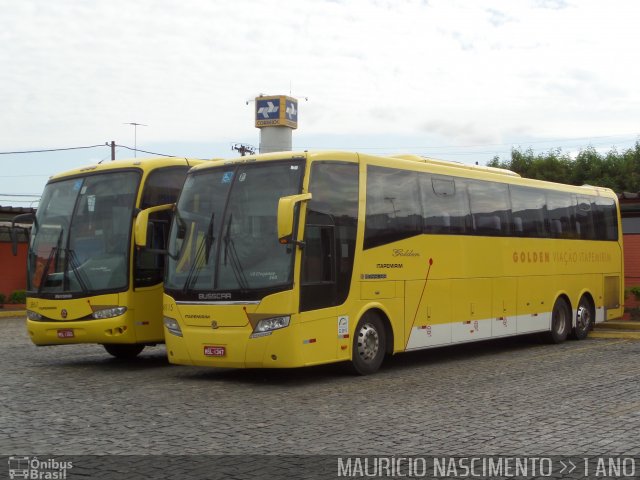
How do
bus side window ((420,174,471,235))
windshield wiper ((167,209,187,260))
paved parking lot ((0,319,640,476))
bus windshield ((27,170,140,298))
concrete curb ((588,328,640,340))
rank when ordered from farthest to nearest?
concrete curb ((588,328,640,340)) → bus side window ((420,174,471,235)) → bus windshield ((27,170,140,298)) → windshield wiper ((167,209,187,260)) → paved parking lot ((0,319,640,476))

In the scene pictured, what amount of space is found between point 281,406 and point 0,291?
22.1m

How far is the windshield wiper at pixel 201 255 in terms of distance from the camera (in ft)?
42.0

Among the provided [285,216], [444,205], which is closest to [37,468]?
[285,216]

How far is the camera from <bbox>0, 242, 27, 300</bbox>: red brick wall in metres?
30.3

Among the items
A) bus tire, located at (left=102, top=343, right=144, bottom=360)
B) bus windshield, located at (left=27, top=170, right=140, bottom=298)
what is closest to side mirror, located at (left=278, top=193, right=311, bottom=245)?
bus windshield, located at (left=27, top=170, right=140, bottom=298)

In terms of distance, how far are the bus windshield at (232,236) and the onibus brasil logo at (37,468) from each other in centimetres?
506

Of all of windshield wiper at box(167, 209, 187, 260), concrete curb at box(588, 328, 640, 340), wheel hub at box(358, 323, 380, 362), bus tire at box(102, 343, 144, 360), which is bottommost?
concrete curb at box(588, 328, 640, 340)

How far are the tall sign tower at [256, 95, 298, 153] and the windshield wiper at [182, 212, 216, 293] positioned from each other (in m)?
93.1

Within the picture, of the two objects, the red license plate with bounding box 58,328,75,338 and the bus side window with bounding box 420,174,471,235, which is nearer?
the red license plate with bounding box 58,328,75,338

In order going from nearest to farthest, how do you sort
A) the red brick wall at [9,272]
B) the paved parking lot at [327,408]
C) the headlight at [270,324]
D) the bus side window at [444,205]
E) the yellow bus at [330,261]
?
the paved parking lot at [327,408] → the headlight at [270,324] → the yellow bus at [330,261] → the bus side window at [444,205] → the red brick wall at [9,272]

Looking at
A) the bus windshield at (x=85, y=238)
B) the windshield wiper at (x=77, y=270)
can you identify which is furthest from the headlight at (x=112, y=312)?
the windshield wiper at (x=77, y=270)

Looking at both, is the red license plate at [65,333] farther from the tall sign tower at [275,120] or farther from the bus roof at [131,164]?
the tall sign tower at [275,120]

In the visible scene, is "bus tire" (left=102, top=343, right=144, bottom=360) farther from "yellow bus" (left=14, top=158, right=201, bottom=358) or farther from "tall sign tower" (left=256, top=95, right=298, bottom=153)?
"tall sign tower" (left=256, top=95, right=298, bottom=153)

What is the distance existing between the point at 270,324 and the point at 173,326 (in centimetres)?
177
